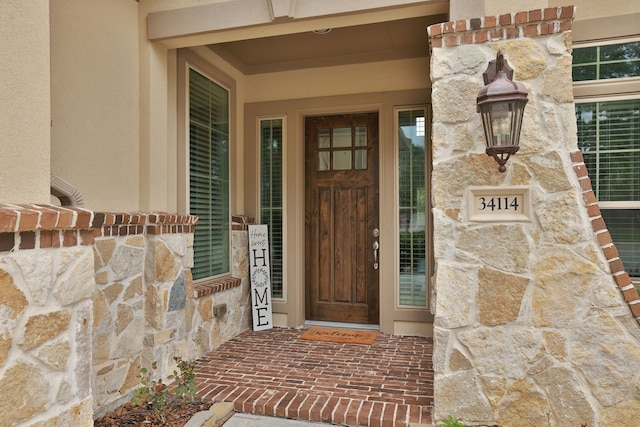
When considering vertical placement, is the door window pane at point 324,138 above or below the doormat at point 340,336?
above

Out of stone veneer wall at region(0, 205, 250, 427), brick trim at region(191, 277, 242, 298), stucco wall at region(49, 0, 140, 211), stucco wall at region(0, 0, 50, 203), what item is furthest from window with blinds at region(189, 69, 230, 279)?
stucco wall at region(0, 0, 50, 203)

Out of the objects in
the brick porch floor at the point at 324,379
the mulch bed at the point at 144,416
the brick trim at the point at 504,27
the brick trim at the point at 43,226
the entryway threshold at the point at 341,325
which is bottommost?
the mulch bed at the point at 144,416

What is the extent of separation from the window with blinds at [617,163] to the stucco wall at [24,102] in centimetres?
350

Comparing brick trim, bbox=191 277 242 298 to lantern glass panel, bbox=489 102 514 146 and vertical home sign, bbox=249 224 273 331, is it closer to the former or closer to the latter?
vertical home sign, bbox=249 224 273 331

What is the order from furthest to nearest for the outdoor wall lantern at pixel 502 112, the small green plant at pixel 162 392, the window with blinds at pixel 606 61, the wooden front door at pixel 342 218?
1. the wooden front door at pixel 342 218
2. the window with blinds at pixel 606 61
3. the small green plant at pixel 162 392
4. the outdoor wall lantern at pixel 502 112

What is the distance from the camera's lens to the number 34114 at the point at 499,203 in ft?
8.24

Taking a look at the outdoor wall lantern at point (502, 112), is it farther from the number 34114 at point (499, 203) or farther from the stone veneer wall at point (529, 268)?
the number 34114 at point (499, 203)

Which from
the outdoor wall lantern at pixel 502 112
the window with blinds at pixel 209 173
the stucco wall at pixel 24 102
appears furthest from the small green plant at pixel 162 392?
the outdoor wall lantern at pixel 502 112

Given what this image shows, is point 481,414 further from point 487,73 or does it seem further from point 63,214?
point 63,214

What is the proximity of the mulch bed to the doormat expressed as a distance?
65.2 inches

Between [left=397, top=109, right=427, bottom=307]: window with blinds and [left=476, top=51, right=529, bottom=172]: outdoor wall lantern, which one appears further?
[left=397, top=109, right=427, bottom=307]: window with blinds

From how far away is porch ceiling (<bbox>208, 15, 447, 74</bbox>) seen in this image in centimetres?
402

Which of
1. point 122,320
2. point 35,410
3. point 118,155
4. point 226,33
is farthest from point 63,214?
point 226,33

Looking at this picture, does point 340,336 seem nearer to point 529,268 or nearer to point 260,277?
point 260,277
